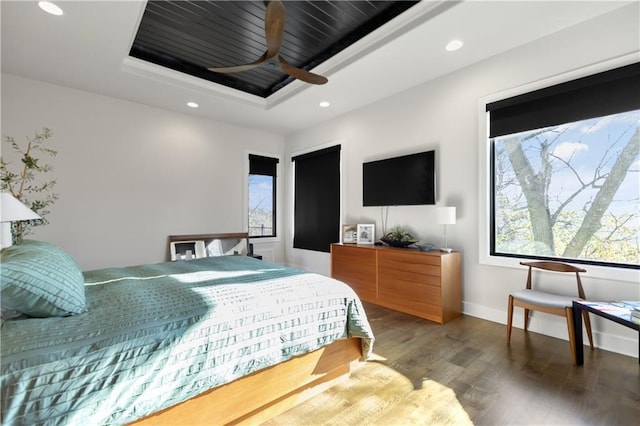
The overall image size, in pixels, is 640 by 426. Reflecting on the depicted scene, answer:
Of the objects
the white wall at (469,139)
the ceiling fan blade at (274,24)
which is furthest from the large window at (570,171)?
the ceiling fan blade at (274,24)

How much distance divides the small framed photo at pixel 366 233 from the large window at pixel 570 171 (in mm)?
1514

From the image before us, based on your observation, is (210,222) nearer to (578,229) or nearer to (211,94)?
(211,94)

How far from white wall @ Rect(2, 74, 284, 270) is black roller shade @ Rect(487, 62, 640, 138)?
404 cm

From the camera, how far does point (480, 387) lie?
187cm

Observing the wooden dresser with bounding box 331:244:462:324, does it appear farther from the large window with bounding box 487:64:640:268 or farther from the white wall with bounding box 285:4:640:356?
the large window with bounding box 487:64:640:268

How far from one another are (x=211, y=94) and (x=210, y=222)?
204 cm

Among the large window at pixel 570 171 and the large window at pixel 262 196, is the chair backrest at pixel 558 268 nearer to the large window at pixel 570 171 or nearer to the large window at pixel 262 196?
the large window at pixel 570 171

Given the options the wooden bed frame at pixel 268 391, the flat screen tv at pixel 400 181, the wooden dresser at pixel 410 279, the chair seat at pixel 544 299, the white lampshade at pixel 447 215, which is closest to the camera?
the wooden bed frame at pixel 268 391

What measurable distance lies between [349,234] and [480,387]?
2.66m

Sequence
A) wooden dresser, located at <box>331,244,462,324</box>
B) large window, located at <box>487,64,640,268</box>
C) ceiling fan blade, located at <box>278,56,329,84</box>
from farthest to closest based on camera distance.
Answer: wooden dresser, located at <box>331,244,462,324</box>, ceiling fan blade, located at <box>278,56,329,84</box>, large window, located at <box>487,64,640,268</box>

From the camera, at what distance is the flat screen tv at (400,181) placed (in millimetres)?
3521

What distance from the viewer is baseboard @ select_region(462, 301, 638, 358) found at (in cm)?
228

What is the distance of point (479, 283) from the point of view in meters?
3.13

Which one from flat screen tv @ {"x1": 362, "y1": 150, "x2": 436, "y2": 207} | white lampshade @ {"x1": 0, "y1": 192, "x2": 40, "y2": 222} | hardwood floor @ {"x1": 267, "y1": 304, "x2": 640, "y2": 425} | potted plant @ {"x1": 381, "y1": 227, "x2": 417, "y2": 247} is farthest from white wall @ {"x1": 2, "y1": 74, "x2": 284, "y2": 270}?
hardwood floor @ {"x1": 267, "y1": 304, "x2": 640, "y2": 425}
